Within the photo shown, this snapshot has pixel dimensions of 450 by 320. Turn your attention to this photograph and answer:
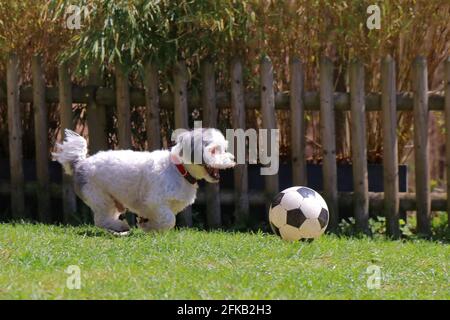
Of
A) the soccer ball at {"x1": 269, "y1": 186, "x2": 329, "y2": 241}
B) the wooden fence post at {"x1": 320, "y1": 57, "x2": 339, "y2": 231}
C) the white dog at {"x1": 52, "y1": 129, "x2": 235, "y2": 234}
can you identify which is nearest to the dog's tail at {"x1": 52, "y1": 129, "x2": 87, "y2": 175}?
the white dog at {"x1": 52, "y1": 129, "x2": 235, "y2": 234}

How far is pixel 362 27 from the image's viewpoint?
28.3 feet

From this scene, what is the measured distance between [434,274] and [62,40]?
4.61 m

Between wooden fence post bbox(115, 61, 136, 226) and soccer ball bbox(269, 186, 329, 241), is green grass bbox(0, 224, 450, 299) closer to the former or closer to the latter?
soccer ball bbox(269, 186, 329, 241)

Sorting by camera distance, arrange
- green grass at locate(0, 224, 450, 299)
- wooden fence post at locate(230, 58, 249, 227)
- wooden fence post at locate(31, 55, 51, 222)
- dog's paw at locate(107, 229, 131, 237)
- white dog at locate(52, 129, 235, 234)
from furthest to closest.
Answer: wooden fence post at locate(31, 55, 51, 222), wooden fence post at locate(230, 58, 249, 227), dog's paw at locate(107, 229, 131, 237), white dog at locate(52, 129, 235, 234), green grass at locate(0, 224, 450, 299)

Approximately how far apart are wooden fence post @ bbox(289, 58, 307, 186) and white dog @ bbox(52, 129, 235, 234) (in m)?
1.34

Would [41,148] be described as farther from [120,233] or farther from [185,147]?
[185,147]

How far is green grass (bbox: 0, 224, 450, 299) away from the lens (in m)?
5.41

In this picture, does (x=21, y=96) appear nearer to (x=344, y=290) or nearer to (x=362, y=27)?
(x=362, y=27)

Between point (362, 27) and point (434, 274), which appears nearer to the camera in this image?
point (434, 274)

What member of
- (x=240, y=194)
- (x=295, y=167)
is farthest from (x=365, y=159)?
(x=240, y=194)

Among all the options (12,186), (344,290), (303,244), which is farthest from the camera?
(12,186)

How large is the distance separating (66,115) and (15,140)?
23.7 inches

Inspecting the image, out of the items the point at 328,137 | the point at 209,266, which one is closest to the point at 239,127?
the point at 328,137

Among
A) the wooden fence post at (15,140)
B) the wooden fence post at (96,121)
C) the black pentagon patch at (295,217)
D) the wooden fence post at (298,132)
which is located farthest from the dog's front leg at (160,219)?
the wooden fence post at (15,140)
